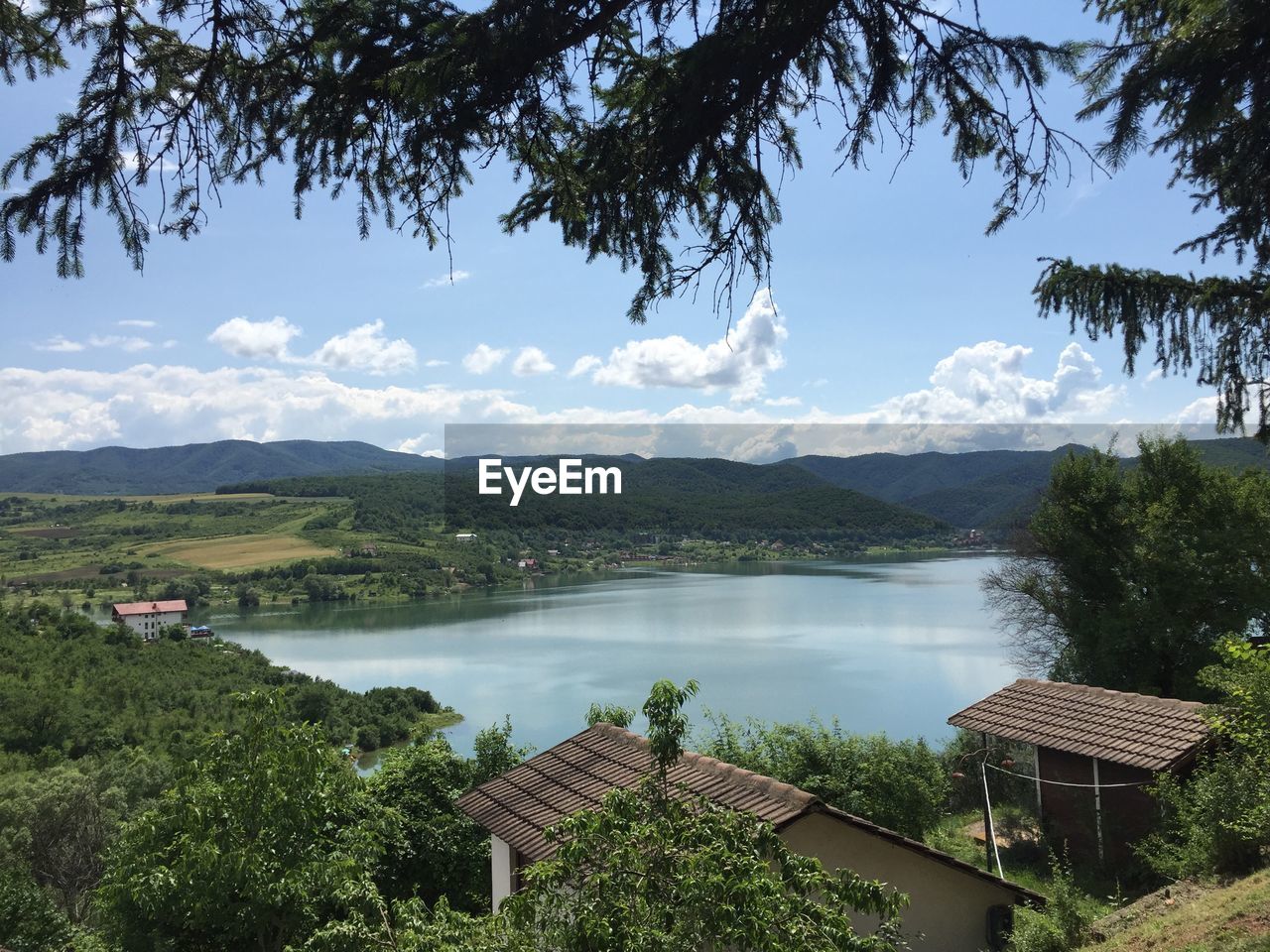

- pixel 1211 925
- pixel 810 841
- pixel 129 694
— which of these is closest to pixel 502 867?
pixel 810 841

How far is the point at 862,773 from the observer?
8703 mm

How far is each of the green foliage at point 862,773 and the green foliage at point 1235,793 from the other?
92.0 inches

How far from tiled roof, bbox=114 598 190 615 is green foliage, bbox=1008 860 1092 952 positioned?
167 feet

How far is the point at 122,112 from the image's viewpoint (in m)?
2.88

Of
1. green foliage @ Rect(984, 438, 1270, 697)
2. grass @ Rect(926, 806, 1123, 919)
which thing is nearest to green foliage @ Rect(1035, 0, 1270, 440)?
grass @ Rect(926, 806, 1123, 919)

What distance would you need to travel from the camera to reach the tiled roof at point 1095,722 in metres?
7.43

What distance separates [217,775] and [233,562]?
68.3 meters

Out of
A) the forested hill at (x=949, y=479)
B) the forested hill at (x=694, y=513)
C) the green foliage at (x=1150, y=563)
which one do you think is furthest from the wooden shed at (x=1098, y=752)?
the forested hill at (x=694, y=513)

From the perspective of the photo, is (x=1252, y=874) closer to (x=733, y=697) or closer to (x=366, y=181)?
(x=366, y=181)

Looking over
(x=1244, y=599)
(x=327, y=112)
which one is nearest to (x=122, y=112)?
(x=327, y=112)

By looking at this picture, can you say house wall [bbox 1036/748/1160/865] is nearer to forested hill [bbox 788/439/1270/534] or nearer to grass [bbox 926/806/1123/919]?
grass [bbox 926/806/1123/919]

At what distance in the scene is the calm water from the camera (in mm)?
25391

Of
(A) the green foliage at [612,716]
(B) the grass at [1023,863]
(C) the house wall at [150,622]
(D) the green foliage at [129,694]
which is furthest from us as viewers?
(C) the house wall at [150,622]

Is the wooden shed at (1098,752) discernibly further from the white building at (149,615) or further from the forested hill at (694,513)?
the forested hill at (694,513)
